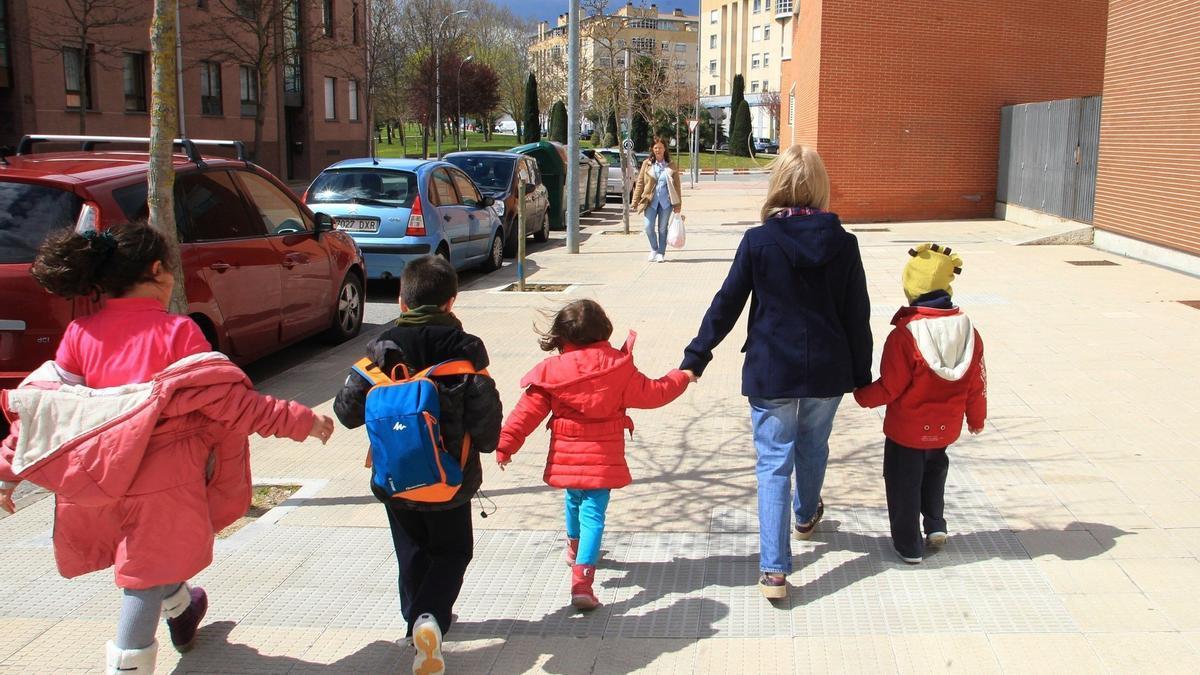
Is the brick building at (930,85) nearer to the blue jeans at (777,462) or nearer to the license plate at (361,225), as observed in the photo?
the license plate at (361,225)

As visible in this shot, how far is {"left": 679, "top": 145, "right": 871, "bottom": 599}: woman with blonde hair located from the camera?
4.05 metres

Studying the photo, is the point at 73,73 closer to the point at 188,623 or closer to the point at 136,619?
the point at 188,623

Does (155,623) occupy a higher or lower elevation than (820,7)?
lower

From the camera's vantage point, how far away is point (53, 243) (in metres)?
3.24

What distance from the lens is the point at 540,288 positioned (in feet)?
41.2

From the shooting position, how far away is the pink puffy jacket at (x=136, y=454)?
3.10 m

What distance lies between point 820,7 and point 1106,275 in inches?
405

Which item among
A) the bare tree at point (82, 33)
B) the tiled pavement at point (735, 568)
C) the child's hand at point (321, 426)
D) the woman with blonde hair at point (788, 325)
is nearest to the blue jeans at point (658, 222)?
the tiled pavement at point (735, 568)

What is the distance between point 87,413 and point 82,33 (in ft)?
100

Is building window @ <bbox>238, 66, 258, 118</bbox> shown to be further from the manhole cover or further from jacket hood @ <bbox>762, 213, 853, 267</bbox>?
jacket hood @ <bbox>762, 213, 853, 267</bbox>

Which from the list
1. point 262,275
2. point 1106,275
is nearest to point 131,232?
point 262,275

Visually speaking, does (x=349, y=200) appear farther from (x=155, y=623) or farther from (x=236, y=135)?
(x=236, y=135)

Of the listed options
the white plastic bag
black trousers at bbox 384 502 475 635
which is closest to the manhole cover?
the white plastic bag

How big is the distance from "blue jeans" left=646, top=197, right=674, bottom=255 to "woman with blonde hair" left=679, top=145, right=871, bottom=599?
1097 centimetres
